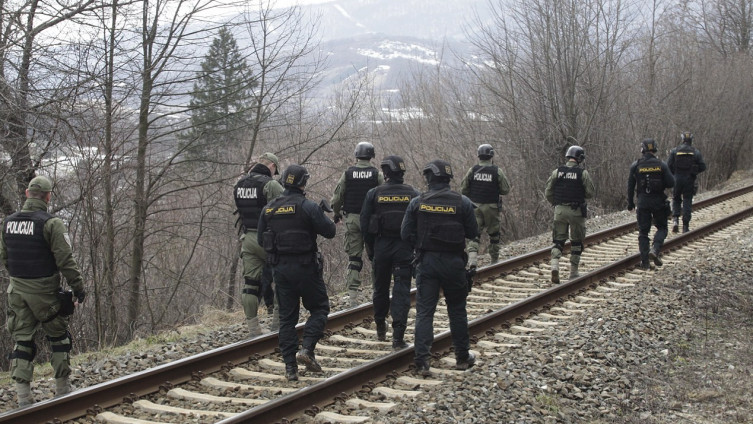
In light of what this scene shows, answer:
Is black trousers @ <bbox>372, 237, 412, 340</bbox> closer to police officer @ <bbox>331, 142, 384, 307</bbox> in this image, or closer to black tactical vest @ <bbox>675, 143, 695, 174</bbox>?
police officer @ <bbox>331, 142, 384, 307</bbox>

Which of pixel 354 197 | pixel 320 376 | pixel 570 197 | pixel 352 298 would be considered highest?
pixel 354 197

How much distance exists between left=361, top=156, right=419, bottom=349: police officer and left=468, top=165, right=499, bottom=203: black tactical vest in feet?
14.5

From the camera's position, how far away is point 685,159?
16578 mm

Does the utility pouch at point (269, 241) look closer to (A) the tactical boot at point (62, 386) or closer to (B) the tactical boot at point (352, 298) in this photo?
(A) the tactical boot at point (62, 386)

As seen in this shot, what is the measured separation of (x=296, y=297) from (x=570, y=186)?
5.62 metres

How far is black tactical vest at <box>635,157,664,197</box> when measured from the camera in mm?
11977

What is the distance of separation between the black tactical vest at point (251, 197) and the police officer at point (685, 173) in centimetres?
1092

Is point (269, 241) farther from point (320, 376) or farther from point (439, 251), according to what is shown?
point (439, 251)

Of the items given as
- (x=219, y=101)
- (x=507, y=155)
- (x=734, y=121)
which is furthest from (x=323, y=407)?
(x=734, y=121)

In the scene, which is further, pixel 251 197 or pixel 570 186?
pixel 570 186

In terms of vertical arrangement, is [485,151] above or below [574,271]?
above

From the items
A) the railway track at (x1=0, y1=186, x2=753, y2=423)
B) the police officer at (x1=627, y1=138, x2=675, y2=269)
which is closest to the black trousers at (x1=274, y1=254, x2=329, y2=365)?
the railway track at (x1=0, y1=186, x2=753, y2=423)

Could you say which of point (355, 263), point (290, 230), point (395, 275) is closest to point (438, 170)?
point (395, 275)

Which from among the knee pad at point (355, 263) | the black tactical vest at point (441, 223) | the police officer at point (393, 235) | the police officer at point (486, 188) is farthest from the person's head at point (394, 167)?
the police officer at point (486, 188)
